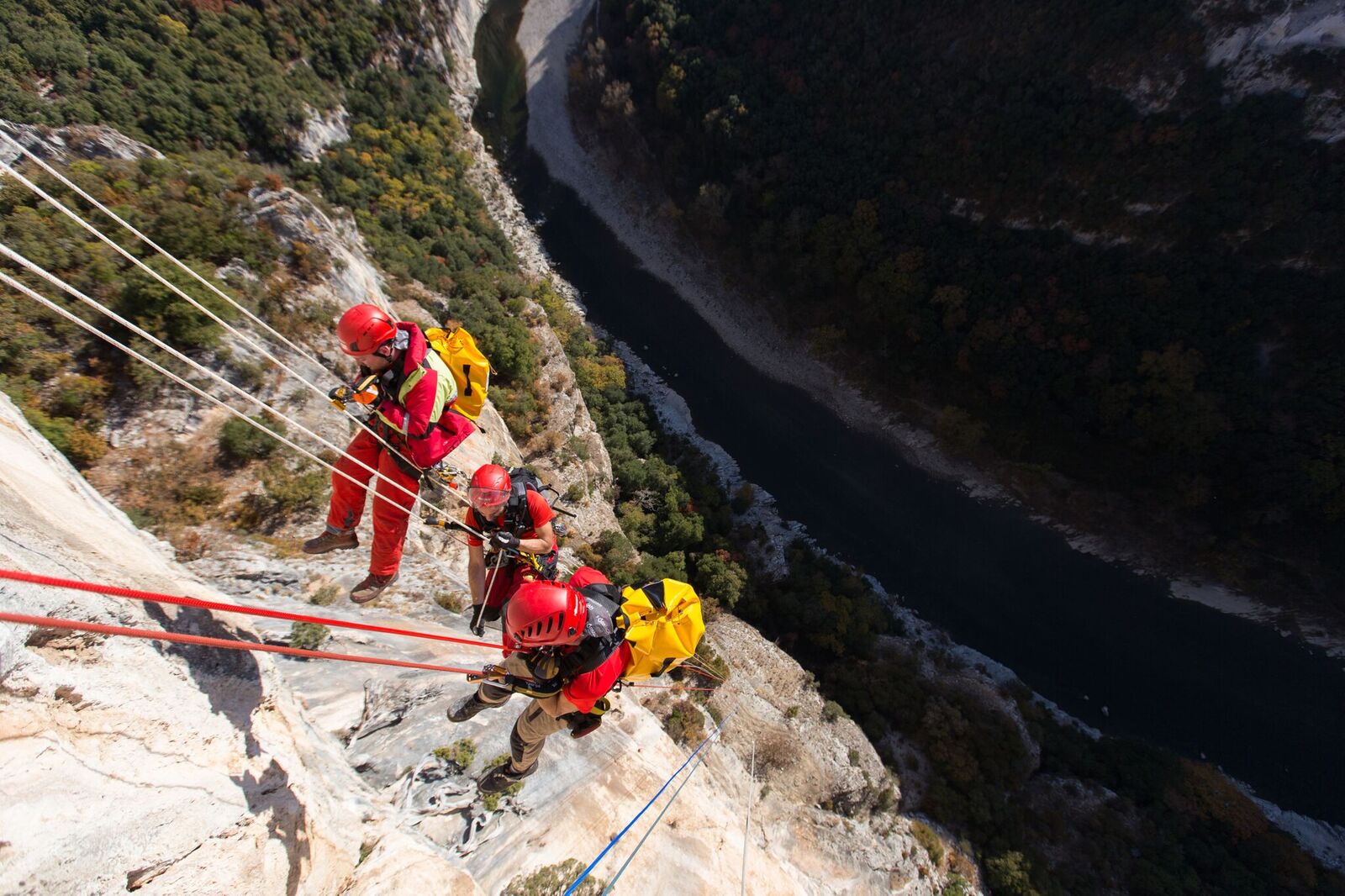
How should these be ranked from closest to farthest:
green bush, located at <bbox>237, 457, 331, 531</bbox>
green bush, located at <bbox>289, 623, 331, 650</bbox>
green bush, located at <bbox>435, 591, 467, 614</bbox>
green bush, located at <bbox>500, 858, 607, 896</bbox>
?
green bush, located at <bbox>500, 858, 607, 896</bbox>
green bush, located at <bbox>289, 623, 331, 650</bbox>
green bush, located at <bbox>237, 457, 331, 531</bbox>
green bush, located at <bbox>435, 591, 467, 614</bbox>

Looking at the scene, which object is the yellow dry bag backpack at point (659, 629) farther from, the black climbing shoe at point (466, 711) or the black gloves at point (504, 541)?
the black climbing shoe at point (466, 711)

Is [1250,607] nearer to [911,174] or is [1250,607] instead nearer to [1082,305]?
[1082,305]

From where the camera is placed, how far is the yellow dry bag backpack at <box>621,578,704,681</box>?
5.56 metres

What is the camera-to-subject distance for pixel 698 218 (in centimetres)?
2398

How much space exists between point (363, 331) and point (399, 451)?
1.54 meters

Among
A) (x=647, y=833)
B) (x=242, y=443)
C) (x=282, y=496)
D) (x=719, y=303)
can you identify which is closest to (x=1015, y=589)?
(x=719, y=303)

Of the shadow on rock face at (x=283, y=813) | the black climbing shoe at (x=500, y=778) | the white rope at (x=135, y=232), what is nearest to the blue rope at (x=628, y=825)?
the black climbing shoe at (x=500, y=778)

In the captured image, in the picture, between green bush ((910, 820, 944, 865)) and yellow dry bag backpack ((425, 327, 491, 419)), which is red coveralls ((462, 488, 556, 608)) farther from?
green bush ((910, 820, 944, 865))

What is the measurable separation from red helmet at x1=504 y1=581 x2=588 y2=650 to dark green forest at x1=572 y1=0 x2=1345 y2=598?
19.3m

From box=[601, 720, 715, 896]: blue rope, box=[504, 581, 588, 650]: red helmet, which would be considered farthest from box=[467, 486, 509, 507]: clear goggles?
box=[601, 720, 715, 896]: blue rope

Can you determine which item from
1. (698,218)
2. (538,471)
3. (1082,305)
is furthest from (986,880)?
(698,218)

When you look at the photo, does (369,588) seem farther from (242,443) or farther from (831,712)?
(831,712)

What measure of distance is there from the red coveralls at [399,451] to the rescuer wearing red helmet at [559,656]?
2123 millimetres

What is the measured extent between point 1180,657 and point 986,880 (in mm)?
12359
